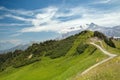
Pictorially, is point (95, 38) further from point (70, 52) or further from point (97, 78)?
point (97, 78)

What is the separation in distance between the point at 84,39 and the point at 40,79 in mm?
73503

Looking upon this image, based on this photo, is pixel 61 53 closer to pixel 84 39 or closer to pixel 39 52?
pixel 84 39

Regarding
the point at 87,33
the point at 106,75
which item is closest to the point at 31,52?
the point at 87,33

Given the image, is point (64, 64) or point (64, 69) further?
point (64, 64)

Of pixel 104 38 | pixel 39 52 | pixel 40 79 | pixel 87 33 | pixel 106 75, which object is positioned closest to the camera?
pixel 106 75

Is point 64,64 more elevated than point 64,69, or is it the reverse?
point 64,69

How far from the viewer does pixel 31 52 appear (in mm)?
198875

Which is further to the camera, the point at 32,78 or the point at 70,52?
the point at 70,52

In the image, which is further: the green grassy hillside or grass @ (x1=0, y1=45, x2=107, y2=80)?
the green grassy hillside

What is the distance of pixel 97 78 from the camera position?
114 feet

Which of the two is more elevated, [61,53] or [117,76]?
[117,76]

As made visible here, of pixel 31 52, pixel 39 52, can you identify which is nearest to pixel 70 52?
pixel 39 52

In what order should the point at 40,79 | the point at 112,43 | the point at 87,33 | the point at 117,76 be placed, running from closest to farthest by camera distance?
the point at 117,76
the point at 40,79
the point at 112,43
the point at 87,33

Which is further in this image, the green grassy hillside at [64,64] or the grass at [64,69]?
the green grassy hillside at [64,64]
